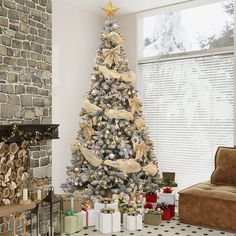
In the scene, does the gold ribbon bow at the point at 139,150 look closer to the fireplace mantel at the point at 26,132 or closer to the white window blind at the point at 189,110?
the white window blind at the point at 189,110

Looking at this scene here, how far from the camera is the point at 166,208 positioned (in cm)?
473

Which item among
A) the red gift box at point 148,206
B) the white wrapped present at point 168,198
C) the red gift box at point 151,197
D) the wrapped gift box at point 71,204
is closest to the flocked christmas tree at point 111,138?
the red gift box at point 151,197

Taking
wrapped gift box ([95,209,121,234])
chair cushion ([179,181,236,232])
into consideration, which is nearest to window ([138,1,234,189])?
chair cushion ([179,181,236,232])

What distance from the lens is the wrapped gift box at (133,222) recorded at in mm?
4387

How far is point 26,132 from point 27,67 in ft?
2.51

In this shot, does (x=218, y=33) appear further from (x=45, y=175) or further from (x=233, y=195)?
(x=45, y=175)

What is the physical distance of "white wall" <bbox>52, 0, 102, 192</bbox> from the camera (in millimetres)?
5902

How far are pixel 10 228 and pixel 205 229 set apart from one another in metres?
2.31

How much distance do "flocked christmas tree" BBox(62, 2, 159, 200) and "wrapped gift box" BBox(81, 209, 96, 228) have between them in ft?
2.19

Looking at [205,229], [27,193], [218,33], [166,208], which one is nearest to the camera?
[27,193]

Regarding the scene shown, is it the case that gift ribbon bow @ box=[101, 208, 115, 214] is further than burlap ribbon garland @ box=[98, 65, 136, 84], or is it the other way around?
burlap ribbon garland @ box=[98, 65, 136, 84]

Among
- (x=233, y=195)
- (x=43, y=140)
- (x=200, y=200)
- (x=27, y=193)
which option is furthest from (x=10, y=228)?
(x=233, y=195)

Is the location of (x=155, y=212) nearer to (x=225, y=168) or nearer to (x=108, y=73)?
(x=225, y=168)

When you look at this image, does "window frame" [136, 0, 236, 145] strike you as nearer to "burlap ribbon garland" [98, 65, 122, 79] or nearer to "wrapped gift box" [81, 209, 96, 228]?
"burlap ribbon garland" [98, 65, 122, 79]
